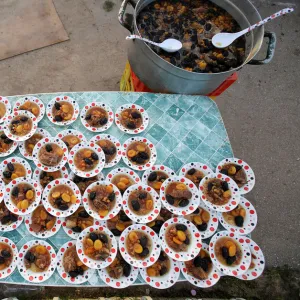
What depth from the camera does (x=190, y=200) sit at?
219 centimetres

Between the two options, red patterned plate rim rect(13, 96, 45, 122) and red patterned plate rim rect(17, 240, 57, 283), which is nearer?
red patterned plate rim rect(17, 240, 57, 283)

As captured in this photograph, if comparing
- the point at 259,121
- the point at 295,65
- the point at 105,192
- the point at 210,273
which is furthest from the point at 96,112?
the point at 295,65

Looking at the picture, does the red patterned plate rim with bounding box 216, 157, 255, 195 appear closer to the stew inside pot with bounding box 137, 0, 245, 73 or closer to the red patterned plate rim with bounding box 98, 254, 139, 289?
the stew inside pot with bounding box 137, 0, 245, 73

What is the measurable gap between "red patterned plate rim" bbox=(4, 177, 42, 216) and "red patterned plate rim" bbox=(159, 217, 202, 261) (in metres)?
0.95

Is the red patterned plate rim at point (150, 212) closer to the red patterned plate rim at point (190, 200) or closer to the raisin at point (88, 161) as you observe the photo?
the red patterned plate rim at point (190, 200)

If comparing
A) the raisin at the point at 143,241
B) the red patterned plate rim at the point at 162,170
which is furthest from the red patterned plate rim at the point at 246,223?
the raisin at the point at 143,241

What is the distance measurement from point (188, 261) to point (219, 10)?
222 cm

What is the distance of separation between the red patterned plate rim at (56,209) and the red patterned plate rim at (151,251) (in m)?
0.41

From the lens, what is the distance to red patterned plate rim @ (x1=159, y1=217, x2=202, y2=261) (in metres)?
2.02

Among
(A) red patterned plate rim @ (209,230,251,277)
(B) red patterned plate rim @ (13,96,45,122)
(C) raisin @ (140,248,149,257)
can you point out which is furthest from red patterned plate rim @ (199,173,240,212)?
(B) red patterned plate rim @ (13,96,45,122)

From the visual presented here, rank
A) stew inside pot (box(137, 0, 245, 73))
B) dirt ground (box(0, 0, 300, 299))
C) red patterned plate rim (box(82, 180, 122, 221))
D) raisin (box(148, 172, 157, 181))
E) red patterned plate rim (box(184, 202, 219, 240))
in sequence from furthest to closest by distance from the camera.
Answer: dirt ground (box(0, 0, 300, 299)) → stew inside pot (box(137, 0, 245, 73)) → raisin (box(148, 172, 157, 181)) → red patterned plate rim (box(184, 202, 219, 240)) → red patterned plate rim (box(82, 180, 122, 221))

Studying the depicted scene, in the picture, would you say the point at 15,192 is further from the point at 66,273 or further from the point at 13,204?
the point at 66,273

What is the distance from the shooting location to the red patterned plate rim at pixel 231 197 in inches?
86.1

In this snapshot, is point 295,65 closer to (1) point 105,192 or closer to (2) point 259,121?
(2) point 259,121
